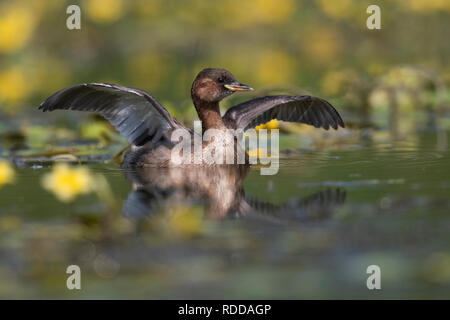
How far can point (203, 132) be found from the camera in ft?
25.4

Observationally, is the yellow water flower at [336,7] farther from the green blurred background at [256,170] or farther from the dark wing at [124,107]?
the dark wing at [124,107]

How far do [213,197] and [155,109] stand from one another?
1.97 meters

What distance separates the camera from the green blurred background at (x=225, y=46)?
523 inches

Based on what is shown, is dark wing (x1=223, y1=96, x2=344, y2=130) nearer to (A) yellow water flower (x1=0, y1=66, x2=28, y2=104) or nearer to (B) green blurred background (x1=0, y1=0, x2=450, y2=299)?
(B) green blurred background (x1=0, y1=0, x2=450, y2=299)

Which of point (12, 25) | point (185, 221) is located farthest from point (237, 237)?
point (12, 25)

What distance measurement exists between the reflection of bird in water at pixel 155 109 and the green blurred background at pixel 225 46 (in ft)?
12.5

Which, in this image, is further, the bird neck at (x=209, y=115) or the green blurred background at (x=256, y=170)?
the bird neck at (x=209, y=115)

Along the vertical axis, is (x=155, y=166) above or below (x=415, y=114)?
below

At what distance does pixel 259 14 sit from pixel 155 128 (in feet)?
45.6

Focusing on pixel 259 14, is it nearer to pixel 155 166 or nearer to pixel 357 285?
pixel 155 166

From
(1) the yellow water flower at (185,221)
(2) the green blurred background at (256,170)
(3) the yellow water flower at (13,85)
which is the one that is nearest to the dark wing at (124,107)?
(2) the green blurred background at (256,170)

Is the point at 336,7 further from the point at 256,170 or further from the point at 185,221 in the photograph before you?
the point at 185,221

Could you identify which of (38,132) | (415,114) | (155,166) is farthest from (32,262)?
(415,114)

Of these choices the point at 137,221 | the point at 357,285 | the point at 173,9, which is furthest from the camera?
the point at 173,9
